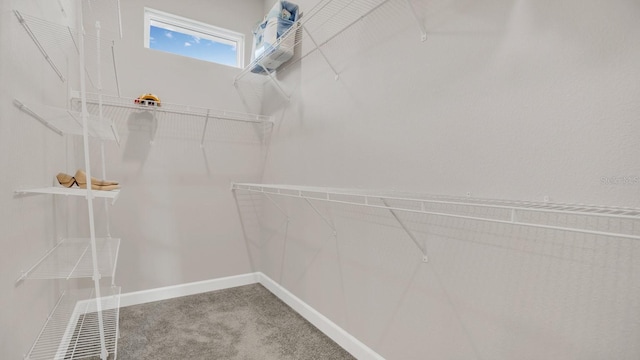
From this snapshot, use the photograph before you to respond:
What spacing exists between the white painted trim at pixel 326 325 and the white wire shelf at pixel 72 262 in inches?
51.0

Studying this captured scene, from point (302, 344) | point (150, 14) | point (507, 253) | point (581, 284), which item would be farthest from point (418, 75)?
point (150, 14)

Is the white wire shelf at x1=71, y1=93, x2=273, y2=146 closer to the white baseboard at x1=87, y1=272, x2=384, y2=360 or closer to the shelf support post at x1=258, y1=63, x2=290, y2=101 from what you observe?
the shelf support post at x1=258, y1=63, x2=290, y2=101

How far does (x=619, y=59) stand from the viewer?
0.83 metres

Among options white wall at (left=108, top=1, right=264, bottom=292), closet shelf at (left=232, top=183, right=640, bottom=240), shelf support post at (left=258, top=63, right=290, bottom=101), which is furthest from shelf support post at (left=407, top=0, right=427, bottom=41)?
white wall at (left=108, top=1, right=264, bottom=292)

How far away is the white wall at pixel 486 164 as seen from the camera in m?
0.85

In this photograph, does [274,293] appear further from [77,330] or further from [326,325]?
[77,330]

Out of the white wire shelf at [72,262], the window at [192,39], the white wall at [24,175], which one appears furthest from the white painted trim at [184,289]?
the window at [192,39]

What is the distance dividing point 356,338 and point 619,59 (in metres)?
1.71

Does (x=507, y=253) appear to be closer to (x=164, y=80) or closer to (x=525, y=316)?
(x=525, y=316)

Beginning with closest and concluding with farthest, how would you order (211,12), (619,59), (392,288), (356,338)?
(619,59), (392,288), (356,338), (211,12)

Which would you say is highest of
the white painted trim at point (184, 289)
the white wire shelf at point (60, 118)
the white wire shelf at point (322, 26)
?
the white wire shelf at point (322, 26)

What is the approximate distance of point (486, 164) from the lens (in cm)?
114

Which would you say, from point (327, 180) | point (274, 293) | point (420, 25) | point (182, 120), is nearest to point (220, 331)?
point (274, 293)

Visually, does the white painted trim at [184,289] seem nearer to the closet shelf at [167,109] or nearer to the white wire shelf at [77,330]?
the white wire shelf at [77,330]
